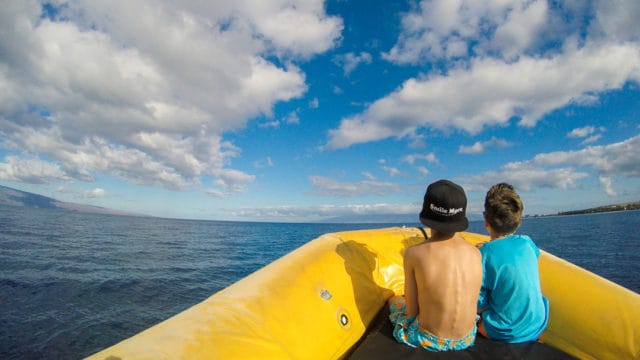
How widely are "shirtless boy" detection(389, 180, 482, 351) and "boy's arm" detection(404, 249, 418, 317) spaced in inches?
0.4

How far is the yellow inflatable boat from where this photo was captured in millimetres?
2109

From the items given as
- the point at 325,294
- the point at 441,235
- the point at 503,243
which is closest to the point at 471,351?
the point at 503,243

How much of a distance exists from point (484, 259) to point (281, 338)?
2110 millimetres

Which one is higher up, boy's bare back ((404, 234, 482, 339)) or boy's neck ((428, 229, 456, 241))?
boy's neck ((428, 229, 456, 241))

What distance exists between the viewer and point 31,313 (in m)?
7.70

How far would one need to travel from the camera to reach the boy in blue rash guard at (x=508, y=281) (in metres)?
2.84

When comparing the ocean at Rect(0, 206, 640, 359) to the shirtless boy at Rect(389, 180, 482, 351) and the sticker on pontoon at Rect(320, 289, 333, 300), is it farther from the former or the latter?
the shirtless boy at Rect(389, 180, 482, 351)

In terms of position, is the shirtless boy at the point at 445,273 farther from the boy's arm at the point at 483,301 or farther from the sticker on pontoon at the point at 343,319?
the sticker on pontoon at the point at 343,319

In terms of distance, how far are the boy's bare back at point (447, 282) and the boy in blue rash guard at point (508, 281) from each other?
1.42 feet

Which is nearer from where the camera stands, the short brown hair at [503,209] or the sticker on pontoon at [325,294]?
the short brown hair at [503,209]

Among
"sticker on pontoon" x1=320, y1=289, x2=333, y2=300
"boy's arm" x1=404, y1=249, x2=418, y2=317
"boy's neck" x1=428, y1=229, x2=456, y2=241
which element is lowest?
"sticker on pontoon" x1=320, y1=289, x2=333, y2=300

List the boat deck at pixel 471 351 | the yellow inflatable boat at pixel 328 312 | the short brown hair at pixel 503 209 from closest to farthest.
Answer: the yellow inflatable boat at pixel 328 312 → the boat deck at pixel 471 351 → the short brown hair at pixel 503 209

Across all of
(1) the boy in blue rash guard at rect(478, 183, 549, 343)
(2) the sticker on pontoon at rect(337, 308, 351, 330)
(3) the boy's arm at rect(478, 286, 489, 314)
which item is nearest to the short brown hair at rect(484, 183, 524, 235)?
(1) the boy in blue rash guard at rect(478, 183, 549, 343)

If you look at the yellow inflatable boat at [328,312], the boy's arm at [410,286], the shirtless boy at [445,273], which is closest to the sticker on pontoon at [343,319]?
the yellow inflatable boat at [328,312]
